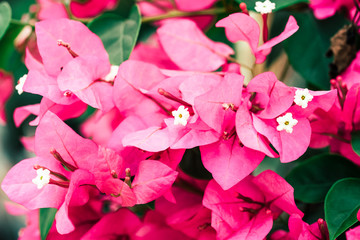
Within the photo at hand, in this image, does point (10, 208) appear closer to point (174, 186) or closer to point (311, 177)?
point (174, 186)

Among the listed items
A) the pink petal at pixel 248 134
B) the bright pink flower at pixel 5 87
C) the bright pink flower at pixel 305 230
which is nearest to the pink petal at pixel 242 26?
the pink petal at pixel 248 134

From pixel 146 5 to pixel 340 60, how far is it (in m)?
0.36

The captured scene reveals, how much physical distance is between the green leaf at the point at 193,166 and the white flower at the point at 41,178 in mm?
165

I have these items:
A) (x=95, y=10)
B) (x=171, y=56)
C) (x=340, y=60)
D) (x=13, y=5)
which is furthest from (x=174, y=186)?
(x=13, y=5)

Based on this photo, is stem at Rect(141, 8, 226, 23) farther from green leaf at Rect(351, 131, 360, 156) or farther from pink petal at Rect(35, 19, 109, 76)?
green leaf at Rect(351, 131, 360, 156)

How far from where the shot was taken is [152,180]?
18.0 inches

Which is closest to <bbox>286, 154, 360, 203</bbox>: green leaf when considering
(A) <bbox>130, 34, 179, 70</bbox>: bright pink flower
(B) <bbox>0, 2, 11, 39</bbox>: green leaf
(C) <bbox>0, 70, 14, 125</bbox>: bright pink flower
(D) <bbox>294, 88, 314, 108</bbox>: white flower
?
(D) <bbox>294, 88, 314, 108</bbox>: white flower

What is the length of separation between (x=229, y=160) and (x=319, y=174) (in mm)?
148

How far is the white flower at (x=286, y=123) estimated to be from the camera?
442 millimetres

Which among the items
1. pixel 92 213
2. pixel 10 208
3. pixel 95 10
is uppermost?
pixel 95 10

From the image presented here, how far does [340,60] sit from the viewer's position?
1.94ft

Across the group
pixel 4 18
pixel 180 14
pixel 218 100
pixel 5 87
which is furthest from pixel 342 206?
pixel 5 87

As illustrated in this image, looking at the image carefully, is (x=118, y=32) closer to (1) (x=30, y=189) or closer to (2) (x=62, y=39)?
(2) (x=62, y=39)

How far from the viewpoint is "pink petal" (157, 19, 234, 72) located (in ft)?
1.87
